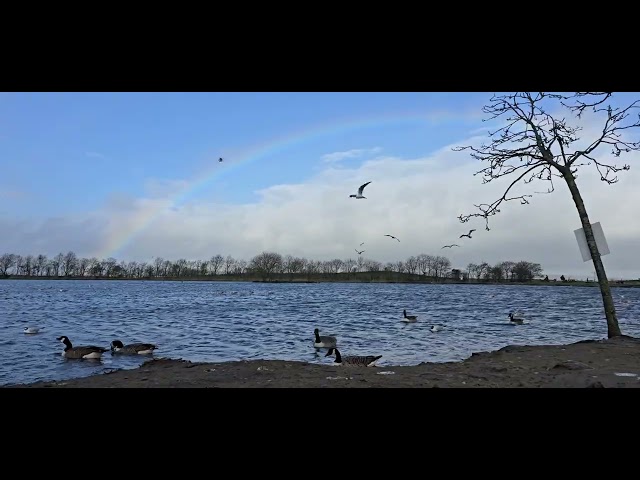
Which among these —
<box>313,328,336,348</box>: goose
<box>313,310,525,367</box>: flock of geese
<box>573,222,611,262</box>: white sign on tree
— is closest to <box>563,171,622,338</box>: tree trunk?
<box>573,222,611,262</box>: white sign on tree

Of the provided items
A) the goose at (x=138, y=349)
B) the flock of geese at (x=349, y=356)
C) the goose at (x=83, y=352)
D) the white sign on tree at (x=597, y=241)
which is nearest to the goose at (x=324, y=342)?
the flock of geese at (x=349, y=356)

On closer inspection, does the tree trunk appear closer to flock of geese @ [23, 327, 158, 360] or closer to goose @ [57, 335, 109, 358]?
flock of geese @ [23, 327, 158, 360]

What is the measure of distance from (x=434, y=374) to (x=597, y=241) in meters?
3.51

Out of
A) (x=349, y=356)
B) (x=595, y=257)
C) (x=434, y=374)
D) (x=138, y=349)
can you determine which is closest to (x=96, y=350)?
(x=138, y=349)

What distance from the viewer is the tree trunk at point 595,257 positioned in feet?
22.6

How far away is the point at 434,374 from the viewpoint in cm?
505

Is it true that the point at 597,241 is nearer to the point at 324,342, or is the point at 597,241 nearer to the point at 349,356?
the point at 349,356

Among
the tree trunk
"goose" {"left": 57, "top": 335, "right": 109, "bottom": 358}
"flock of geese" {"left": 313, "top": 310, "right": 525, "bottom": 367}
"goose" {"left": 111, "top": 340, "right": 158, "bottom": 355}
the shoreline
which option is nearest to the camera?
the shoreline

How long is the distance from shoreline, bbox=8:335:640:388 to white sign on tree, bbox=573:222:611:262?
4.25 ft

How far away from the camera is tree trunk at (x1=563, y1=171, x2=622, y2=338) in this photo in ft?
22.6

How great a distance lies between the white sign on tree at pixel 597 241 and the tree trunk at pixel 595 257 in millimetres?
56
